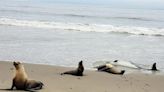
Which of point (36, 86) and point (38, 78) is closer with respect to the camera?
point (36, 86)

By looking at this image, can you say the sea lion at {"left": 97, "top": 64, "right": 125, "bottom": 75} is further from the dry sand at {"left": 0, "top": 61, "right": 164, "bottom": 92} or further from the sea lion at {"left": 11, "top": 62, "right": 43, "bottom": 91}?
the sea lion at {"left": 11, "top": 62, "right": 43, "bottom": 91}

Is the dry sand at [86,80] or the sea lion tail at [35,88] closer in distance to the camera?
the sea lion tail at [35,88]

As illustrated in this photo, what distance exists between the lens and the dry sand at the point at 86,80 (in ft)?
30.6

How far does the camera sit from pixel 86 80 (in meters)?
10.6

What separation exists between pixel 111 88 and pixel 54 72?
239 centimetres

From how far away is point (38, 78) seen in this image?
33.9ft

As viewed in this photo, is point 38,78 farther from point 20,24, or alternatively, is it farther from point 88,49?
point 20,24

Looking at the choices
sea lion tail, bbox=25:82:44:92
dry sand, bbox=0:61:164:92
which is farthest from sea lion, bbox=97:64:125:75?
sea lion tail, bbox=25:82:44:92

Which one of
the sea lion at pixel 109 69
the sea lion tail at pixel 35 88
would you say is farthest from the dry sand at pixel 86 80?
the sea lion at pixel 109 69

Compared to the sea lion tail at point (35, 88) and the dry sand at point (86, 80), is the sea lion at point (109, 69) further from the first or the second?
the sea lion tail at point (35, 88)

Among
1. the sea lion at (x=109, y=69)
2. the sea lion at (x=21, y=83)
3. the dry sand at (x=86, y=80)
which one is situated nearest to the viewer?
the sea lion at (x=21, y=83)

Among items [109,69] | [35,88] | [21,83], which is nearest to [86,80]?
[109,69]

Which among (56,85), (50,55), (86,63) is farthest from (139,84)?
(50,55)

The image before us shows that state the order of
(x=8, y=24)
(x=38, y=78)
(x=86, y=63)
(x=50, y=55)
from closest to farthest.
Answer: (x=38, y=78)
(x=86, y=63)
(x=50, y=55)
(x=8, y=24)
